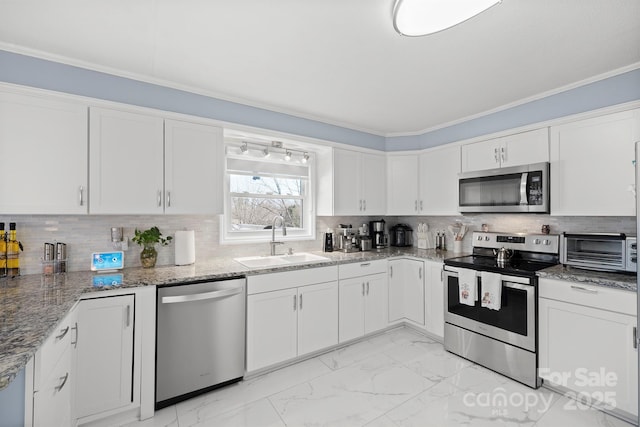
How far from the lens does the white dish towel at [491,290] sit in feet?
8.34

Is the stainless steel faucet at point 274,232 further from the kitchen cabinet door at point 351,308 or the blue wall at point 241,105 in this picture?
the blue wall at point 241,105

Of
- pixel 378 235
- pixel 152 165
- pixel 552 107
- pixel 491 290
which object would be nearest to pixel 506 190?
pixel 552 107

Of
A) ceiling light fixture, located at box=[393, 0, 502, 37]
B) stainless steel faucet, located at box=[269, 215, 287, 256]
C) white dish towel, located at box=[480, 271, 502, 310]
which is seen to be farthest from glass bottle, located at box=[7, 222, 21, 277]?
white dish towel, located at box=[480, 271, 502, 310]

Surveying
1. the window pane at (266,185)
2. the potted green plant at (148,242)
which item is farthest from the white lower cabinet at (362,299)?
the potted green plant at (148,242)

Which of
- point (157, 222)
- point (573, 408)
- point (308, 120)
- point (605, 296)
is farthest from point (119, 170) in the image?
point (573, 408)

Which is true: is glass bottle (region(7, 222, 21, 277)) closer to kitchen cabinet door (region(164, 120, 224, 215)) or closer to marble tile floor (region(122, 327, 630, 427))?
kitchen cabinet door (region(164, 120, 224, 215))

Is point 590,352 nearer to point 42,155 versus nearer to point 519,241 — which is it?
point 519,241

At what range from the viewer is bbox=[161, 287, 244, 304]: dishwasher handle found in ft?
6.83

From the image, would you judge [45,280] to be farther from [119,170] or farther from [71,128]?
[71,128]

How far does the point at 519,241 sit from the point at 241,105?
3095 millimetres

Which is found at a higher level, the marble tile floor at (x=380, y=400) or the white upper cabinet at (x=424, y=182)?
the white upper cabinet at (x=424, y=182)

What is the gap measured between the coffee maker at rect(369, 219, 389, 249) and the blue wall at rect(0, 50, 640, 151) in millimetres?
1251

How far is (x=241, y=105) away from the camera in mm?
2846

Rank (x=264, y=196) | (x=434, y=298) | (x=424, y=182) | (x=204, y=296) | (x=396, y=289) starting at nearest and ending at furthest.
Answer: (x=204, y=296)
(x=434, y=298)
(x=264, y=196)
(x=396, y=289)
(x=424, y=182)
